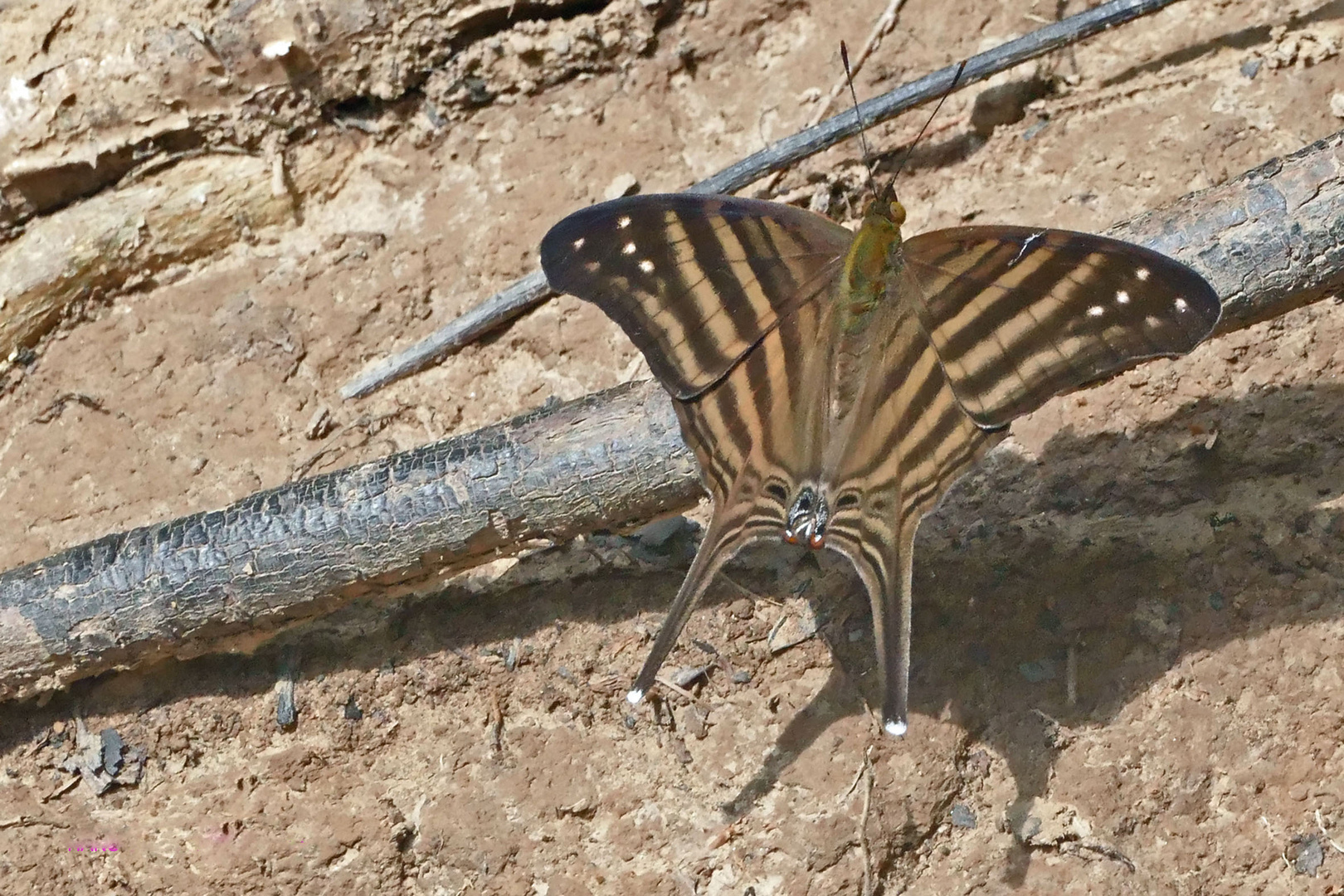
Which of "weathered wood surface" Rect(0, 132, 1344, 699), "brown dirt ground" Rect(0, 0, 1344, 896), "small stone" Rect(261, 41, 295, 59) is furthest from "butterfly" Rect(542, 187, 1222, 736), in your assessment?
"small stone" Rect(261, 41, 295, 59)

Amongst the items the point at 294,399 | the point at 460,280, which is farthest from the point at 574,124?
the point at 294,399

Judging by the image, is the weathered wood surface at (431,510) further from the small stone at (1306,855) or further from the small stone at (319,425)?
the small stone at (1306,855)

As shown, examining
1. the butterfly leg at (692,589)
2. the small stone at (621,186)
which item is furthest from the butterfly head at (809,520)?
the small stone at (621,186)

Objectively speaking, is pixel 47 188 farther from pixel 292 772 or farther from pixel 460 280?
pixel 292 772

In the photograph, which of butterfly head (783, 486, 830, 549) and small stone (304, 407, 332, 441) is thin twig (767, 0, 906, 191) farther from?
small stone (304, 407, 332, 441)

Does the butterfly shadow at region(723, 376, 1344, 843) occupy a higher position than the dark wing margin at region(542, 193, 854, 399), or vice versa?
the dark wing margin at region(542, 193, 854, 399)
